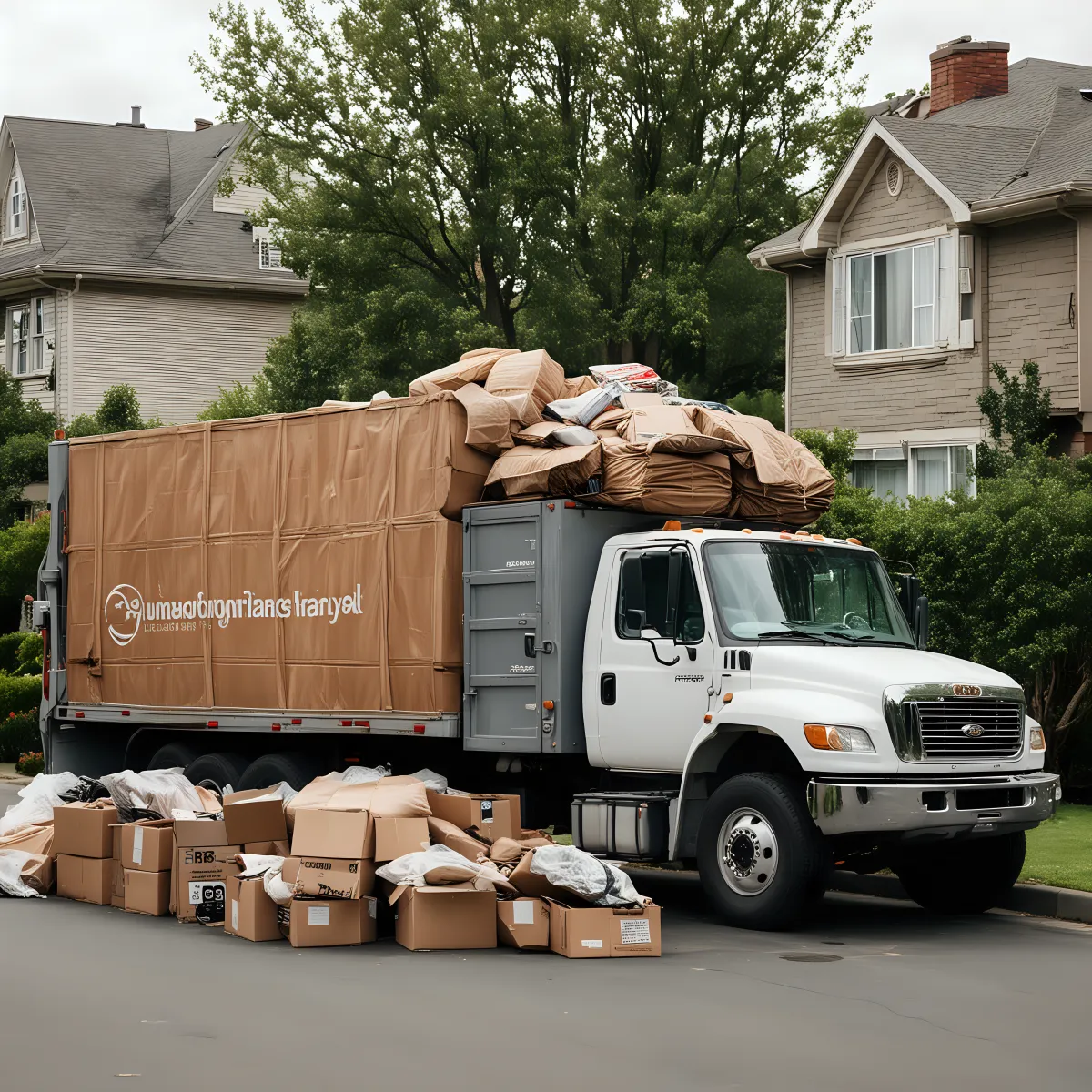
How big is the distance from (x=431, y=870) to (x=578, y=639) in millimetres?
2473

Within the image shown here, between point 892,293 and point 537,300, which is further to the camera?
point 537,300

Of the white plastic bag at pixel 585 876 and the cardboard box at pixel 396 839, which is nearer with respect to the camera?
the white plastic bag at pixel 585 876

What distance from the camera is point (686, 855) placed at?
10.9 metres

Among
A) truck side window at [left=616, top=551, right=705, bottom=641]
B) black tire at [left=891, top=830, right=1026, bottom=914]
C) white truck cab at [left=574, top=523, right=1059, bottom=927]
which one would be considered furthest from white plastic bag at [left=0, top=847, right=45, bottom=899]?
black tire at [left=891, top=830, right=1026, bottom=914]

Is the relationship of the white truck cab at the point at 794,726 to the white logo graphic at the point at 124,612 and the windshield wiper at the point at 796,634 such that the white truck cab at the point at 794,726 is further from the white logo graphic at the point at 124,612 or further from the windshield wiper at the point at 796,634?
the white logo graphic at the point at 124,612

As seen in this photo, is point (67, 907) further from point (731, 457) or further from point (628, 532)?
point (731, 457)

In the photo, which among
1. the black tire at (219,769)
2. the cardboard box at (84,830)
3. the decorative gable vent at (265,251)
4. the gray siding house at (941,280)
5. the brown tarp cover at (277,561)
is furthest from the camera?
the decorative gable vent at (265,251)

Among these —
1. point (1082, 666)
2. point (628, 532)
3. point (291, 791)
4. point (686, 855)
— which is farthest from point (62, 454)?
point (1082, 666)

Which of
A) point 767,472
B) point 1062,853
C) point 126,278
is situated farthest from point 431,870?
point 126,278

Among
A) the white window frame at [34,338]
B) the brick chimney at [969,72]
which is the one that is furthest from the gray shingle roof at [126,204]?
the brick chimney at [969,72]

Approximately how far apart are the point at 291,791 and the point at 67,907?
179 cm

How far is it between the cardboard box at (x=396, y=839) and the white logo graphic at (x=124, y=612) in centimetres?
538

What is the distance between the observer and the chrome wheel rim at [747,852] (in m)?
10.3

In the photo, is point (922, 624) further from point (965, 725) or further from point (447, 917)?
point (447, 917)
